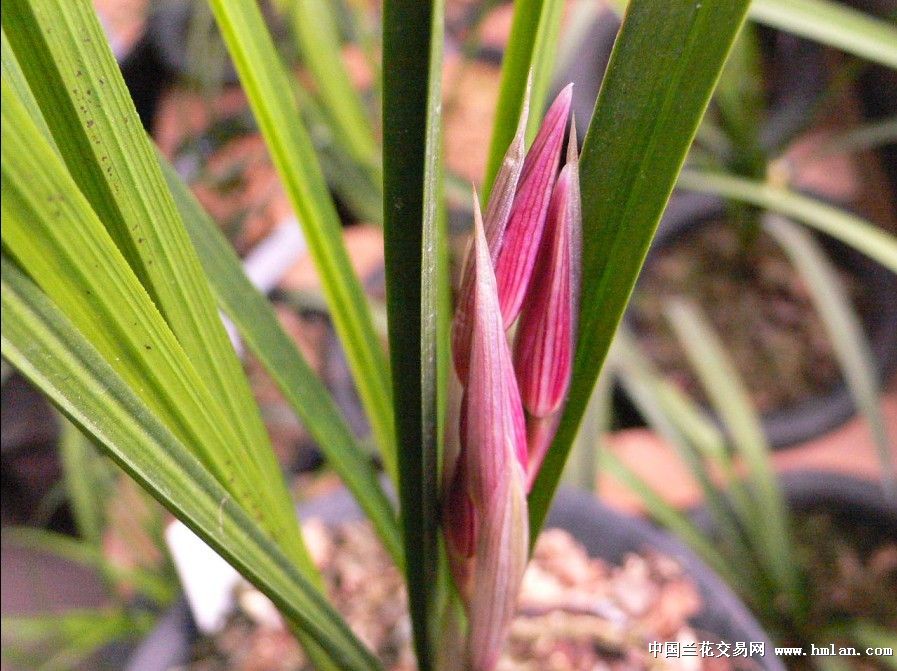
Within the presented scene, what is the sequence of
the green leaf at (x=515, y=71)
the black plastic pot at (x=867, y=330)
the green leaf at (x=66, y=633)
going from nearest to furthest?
the green leaf at (x=515, y=71) < the green leaf at (x=66, y=633) < the black plastic pot at (x=867, y=330)

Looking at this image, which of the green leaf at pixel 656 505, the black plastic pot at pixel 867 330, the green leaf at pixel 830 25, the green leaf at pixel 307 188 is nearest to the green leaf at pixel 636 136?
the green leaf at pixel 307 188

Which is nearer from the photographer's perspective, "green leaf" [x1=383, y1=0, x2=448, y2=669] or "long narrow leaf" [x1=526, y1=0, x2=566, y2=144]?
"green leaf" [x1=383, y1=0, x2=448, y2=669]

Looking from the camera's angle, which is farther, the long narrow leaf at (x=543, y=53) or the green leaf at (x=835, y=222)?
the green leaf at (x=835, y=222)

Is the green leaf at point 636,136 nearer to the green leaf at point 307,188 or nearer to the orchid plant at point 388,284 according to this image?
the orchid plant at point 388,284

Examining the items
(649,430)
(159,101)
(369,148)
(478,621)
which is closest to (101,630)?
(478,621)

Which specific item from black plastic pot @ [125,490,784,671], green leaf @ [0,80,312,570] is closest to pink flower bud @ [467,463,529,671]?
green leaf @ [0,80,312,570]

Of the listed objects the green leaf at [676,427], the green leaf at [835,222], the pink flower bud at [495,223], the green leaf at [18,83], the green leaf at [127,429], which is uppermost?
the green leaf at [835,222]

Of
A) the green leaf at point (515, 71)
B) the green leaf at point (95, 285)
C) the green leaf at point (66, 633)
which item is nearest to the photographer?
the green leaf at point (95, 285)

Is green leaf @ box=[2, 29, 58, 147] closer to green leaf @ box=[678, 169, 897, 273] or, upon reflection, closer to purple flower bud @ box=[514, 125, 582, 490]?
purple flower bud @ box=[514, 125, 582, 490]
